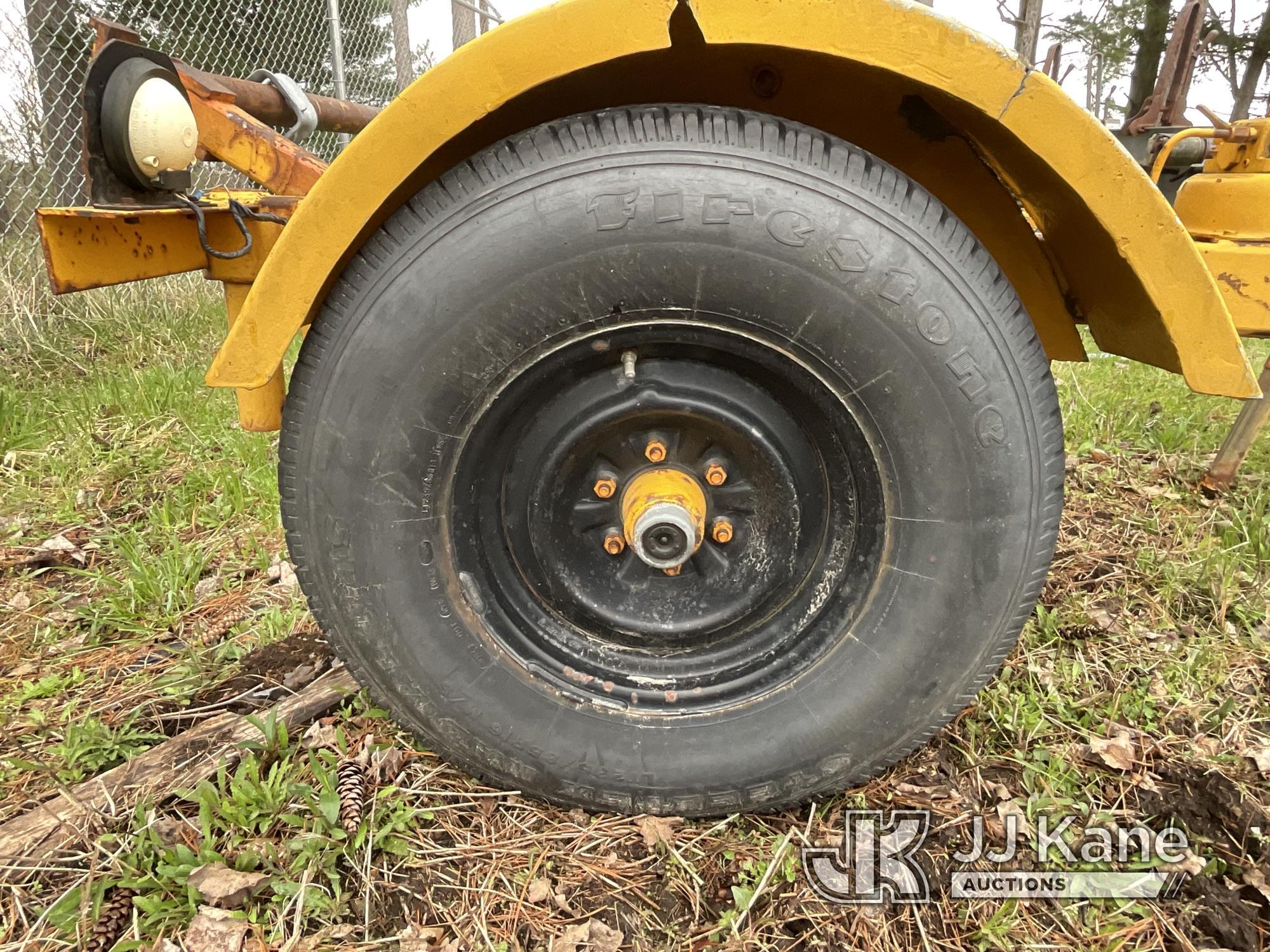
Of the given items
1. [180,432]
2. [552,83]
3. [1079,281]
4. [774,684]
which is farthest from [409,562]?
[180,432]

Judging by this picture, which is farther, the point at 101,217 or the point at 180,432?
the point at 180,432

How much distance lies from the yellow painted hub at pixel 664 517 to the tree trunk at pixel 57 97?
197 inches

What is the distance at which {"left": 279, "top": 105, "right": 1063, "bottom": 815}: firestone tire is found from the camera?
1271mm

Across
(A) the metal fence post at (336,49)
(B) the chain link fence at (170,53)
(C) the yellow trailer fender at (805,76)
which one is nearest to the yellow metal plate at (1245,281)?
(C) the yellow trailer fender at (805,76)

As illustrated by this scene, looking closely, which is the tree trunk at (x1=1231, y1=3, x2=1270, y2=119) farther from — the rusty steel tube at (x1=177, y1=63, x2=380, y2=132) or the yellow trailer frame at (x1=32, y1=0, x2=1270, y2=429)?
the rusty steel tube at (x1=177, y1=63, x2=380, y2=132)

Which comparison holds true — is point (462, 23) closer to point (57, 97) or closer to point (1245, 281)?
point (57, 97)

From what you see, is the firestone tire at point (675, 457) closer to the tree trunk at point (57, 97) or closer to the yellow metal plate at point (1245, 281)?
the yellow metal plate at point (1245, 281)

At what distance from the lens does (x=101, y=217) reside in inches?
53.3

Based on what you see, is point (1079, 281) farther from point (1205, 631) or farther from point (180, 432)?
point (180, 432)

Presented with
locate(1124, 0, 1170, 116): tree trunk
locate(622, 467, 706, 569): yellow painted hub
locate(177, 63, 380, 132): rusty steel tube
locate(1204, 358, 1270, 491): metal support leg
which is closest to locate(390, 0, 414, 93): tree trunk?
locate(177, 63, 380, 132): rusty steel tube

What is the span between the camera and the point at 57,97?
4574 millimetres

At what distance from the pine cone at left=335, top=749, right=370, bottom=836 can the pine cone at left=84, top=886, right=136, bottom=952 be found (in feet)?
1.27

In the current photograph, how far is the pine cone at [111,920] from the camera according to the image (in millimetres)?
1329

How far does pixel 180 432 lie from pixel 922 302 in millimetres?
3573
